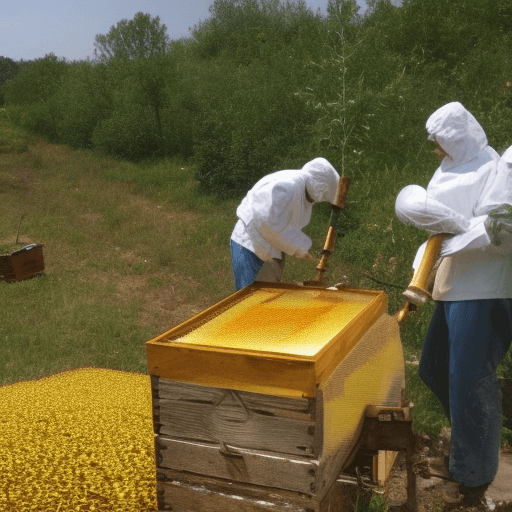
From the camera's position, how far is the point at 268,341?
6.89 ft

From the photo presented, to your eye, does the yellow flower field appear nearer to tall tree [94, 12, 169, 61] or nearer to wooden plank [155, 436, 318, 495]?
wooden plank [155, 436, 318, 495]

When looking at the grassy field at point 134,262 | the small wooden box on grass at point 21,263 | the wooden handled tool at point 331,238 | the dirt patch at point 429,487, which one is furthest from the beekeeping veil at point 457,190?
the small wooden box on grass at point 21,263

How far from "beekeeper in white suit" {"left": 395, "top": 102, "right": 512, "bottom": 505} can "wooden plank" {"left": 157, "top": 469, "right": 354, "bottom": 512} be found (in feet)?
2.97

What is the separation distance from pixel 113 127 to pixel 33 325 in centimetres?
1496

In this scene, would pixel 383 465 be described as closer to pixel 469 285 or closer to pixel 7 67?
pixel 469 285

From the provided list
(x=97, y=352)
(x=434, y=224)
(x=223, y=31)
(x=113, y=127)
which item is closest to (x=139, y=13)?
(x=223, y=31)

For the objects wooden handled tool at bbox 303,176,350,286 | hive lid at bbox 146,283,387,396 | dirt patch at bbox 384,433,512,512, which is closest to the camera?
hive lid at bbox 146,283,387,396

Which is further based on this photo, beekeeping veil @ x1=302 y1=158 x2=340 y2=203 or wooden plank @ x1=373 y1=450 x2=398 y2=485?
beekeeping veil @ x1=302 y1=158 x2=340 y2=203

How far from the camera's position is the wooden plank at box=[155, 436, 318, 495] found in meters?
1.90

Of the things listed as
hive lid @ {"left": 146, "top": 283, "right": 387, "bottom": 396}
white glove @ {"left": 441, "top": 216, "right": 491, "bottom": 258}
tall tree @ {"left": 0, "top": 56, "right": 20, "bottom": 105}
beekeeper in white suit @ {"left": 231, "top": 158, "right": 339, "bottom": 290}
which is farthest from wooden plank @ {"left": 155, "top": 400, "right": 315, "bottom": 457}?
tall tree @ {"left": 0, "top": 56, "right": 20, "bottom": 105}

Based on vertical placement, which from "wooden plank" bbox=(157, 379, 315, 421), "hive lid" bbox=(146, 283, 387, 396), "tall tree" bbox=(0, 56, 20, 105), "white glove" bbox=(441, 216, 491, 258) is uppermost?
"tall tree" bbox=(0, 56, 20, 105)

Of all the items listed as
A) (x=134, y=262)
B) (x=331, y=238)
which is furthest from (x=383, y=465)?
(x=134, y=262)

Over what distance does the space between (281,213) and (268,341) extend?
5.54ft

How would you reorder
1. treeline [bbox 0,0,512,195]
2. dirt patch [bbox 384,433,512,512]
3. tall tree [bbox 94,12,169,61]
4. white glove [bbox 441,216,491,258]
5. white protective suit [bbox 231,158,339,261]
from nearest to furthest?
1. white glove [bbox 441,216,491,258]
2. dirt patch [bbox 384,433,512,512]
3. white protective suit [bbox 231,158,339,261]
4. treeline [bbox 0,0,512,195]
5. tall tree [bbox 94,12,169,61]
